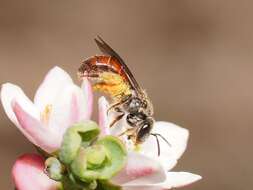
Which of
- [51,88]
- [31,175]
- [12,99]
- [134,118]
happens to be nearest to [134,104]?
[134,118]

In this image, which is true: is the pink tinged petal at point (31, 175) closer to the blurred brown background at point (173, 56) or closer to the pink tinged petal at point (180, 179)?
the pink tinged petal at point (180, 179)

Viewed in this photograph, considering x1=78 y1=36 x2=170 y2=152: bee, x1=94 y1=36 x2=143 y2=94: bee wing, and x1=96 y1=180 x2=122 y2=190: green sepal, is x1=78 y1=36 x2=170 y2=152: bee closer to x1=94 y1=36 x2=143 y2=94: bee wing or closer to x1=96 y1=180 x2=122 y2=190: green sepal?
x1=94 y1=36 x2=143 y2=94: bee wing

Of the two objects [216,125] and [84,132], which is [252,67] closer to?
[216,125]

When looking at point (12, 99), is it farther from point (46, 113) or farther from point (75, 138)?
point (75, 138)

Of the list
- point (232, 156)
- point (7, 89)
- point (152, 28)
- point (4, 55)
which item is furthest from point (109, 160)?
point (152, 28)

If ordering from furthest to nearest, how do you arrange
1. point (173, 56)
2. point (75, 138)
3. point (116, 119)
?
1. point (173, 56)
2. point (116, 119)
3. point (75, 138)

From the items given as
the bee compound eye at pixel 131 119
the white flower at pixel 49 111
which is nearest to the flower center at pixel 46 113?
the white flower at pixel 49 111
